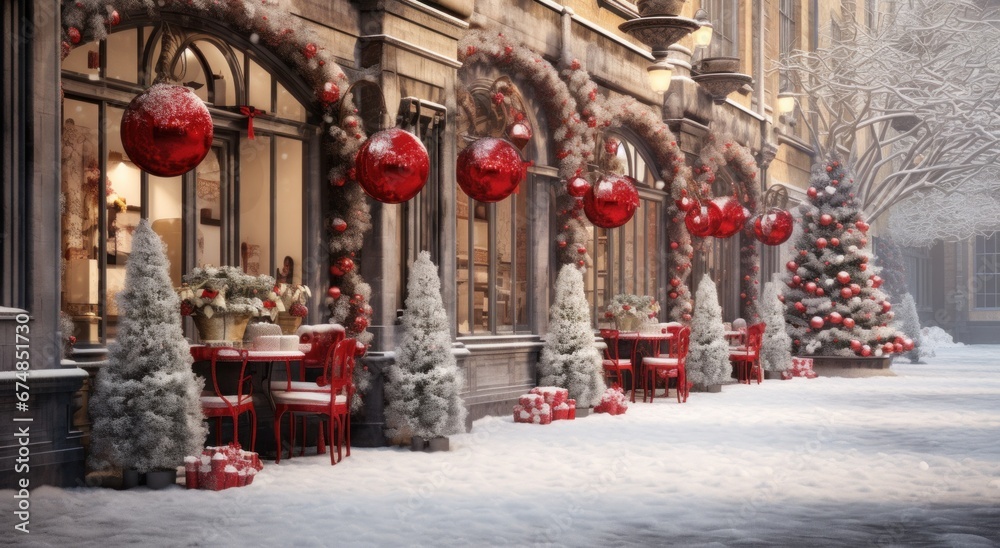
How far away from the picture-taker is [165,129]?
7.46 m

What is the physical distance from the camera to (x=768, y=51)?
969 inches

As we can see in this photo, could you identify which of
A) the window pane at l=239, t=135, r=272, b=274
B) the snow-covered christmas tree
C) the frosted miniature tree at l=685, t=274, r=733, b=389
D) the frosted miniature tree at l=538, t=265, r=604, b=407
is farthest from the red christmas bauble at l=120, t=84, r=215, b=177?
the snow-covered christmas tree

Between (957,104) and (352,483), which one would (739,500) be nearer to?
(352,483)

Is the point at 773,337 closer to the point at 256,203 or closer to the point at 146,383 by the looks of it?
the point at 256,203

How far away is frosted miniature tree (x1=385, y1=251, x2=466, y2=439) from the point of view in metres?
10.2

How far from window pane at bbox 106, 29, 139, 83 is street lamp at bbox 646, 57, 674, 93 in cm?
927

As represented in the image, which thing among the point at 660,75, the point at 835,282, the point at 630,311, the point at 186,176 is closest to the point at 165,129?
the point at 186,176

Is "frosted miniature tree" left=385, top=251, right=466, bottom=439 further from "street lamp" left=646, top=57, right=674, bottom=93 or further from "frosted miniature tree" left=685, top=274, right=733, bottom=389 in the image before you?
"frosted miniature tree" left=685, top=274, right=733, bottom=389

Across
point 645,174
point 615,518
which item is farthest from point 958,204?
point 615,518

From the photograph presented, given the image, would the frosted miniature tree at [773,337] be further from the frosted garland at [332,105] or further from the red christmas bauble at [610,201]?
the frosted garland at [332,105]

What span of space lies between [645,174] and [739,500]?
10.7 metres

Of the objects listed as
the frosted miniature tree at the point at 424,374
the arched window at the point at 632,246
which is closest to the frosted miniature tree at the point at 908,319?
the arched window at the point at 632,246

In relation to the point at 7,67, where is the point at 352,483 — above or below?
below

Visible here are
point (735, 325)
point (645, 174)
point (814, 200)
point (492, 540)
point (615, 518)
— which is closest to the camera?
point (492, 540)
